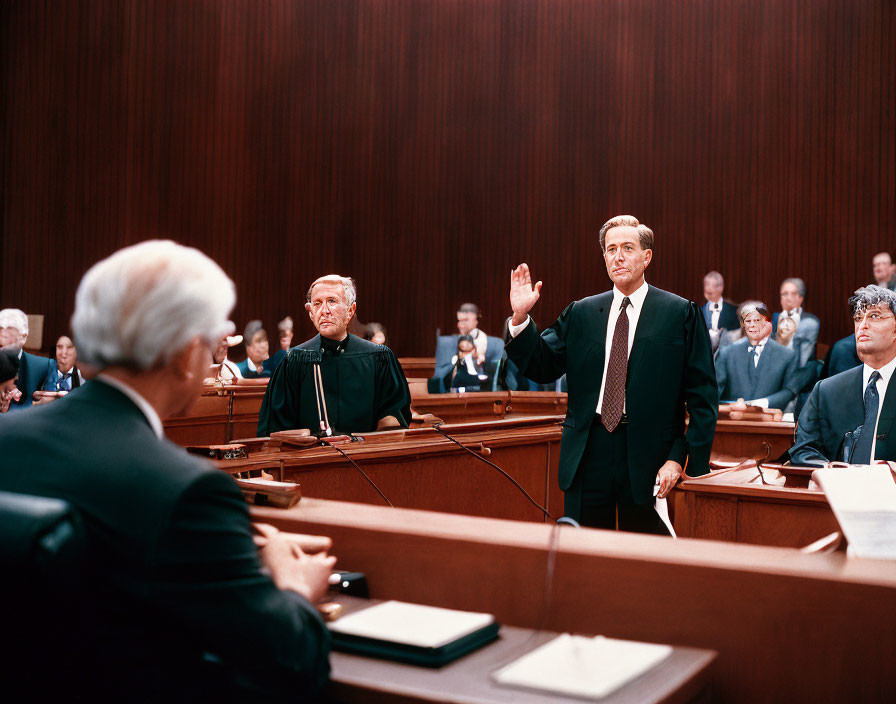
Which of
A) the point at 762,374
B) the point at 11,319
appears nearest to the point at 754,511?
the point at 762,374

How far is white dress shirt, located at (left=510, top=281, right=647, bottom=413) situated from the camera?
3.13 metres

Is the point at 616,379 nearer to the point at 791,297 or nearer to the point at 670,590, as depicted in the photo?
the point at 670,590

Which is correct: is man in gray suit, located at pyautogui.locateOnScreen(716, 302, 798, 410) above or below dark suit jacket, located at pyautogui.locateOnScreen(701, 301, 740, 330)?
below

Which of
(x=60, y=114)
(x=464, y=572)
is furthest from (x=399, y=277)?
(x=464, y=572)

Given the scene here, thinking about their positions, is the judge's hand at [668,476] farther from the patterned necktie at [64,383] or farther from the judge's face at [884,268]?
the judge's face at [884,268]

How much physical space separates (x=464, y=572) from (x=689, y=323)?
1897 mm

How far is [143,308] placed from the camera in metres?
1.18

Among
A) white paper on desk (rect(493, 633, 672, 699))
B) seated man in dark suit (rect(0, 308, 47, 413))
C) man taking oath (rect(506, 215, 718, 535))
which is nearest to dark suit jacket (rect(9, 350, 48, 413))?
seated man in dark suit (rect(0, 308, 47, 413))

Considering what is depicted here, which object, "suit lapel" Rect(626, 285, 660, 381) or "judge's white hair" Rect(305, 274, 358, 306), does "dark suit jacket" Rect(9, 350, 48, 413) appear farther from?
"suit lapel" Rect(626, 285, 660, 381)

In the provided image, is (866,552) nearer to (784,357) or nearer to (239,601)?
(239,601)

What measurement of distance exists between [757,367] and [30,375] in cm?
560

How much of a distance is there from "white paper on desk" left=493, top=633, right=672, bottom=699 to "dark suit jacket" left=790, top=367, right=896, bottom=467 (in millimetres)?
2536

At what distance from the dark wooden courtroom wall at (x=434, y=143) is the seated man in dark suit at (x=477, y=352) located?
198 centimetres

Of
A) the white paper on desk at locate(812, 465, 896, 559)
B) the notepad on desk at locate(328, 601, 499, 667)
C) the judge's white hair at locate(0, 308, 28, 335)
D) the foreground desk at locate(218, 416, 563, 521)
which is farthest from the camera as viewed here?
the judge's white hair at locate(0, 308, 28, 335)
